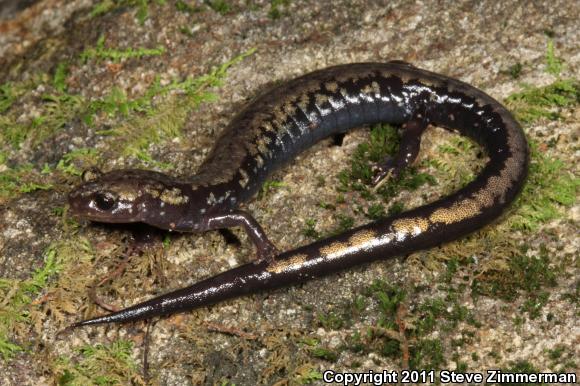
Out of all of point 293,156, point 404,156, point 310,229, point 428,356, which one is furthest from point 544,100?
point 428,356

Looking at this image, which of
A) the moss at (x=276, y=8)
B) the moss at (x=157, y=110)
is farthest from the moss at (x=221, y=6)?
the moss at (x=157, y=110)

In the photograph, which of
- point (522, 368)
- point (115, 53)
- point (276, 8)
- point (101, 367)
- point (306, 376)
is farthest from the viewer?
point (276, 8)

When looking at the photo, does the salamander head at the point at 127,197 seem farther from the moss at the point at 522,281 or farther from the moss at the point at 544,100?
the moss at the point at 544,100

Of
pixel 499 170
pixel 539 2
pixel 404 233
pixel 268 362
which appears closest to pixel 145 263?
pixel 268 362

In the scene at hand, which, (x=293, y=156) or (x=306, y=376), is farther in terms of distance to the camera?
(x=293, y=156)

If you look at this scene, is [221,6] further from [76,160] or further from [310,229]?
[310,229]

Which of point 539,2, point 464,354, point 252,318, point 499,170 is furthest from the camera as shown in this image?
point 539,2

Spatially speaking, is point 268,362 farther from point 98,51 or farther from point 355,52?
point 98,51
